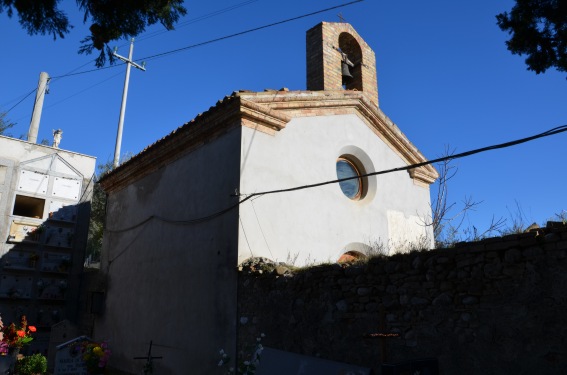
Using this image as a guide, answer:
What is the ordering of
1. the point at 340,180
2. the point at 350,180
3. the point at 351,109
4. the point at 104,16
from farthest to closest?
the point at 351,109
the point at 350,180
the point at 340,180
the point at 104,16

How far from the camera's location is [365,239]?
33.3ft

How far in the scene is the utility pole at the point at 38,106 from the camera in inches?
706

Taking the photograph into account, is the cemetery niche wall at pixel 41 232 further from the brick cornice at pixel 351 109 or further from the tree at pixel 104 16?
the tree at pixel 104 16

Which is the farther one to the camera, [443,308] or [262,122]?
[262,122]

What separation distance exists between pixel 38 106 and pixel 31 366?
505 inches

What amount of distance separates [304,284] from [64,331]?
7440 millimetres

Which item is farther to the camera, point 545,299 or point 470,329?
point 470,329

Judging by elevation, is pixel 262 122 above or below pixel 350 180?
above

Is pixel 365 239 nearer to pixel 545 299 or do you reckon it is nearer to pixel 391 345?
pixel 391 345

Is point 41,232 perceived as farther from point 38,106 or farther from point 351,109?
point 351,109

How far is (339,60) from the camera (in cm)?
1116

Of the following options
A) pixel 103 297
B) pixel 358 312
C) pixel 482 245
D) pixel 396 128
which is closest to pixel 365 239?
A: pixel 396 128

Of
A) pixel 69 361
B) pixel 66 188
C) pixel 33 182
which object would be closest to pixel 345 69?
pixel 69 361

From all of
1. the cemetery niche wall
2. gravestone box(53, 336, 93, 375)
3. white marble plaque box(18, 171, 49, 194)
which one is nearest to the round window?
gravestone box(53, 336, 93, 375)
